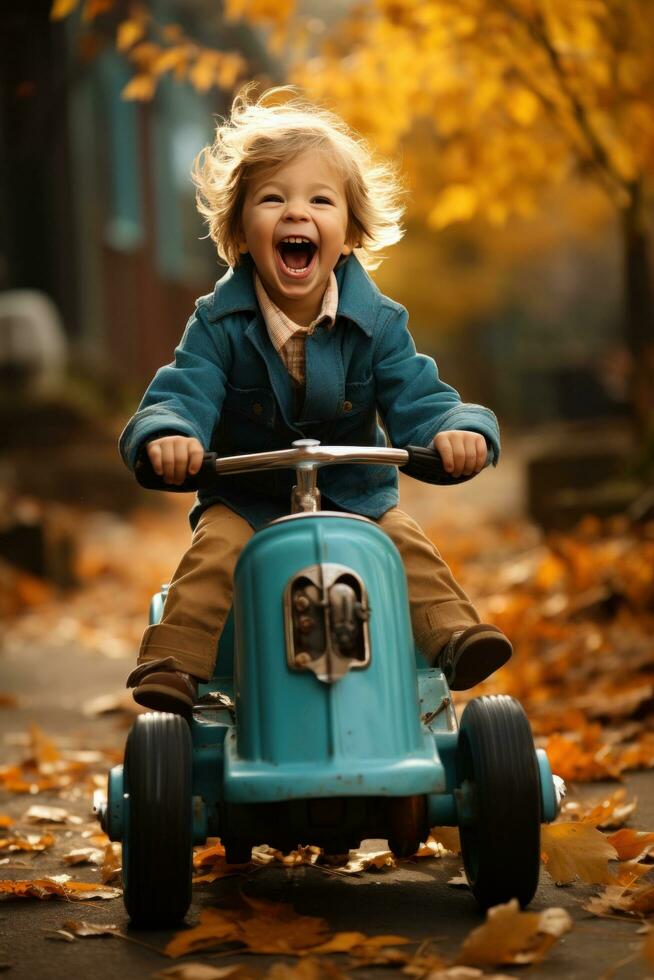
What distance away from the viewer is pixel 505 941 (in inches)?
97.9

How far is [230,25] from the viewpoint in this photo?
1950 cm

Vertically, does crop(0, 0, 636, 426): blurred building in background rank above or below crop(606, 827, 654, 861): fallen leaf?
above

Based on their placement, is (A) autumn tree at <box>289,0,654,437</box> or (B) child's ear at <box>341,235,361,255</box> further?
(A) autumn tree at <box>289,0,654,437</box>

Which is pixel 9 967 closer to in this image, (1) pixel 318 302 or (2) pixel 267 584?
(2) pixel 267 584

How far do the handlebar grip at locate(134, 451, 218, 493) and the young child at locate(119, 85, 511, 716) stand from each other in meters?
0.03

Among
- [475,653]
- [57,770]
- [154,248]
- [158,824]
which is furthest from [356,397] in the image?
[154,248]

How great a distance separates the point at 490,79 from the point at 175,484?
5142 millimetres

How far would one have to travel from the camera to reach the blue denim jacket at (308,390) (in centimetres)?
328

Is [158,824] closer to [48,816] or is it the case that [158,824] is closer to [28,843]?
[28,843]

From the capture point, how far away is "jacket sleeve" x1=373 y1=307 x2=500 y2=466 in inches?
131

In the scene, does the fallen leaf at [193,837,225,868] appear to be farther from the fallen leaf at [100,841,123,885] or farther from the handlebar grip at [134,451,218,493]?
the handlebar grip at [134,451,218,493]

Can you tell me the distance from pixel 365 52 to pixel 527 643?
11.6 feet

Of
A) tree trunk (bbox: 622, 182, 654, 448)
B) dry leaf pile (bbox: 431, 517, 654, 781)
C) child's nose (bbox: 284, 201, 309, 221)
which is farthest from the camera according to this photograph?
A: tree trunk (bbox: 622, 182, 654, 448)

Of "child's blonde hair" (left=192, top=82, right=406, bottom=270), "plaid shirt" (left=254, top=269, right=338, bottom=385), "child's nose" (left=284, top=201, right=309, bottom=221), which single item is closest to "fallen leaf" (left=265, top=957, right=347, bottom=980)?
"plaid shirt" (left=254, top=269, right=338, bottom=385)
